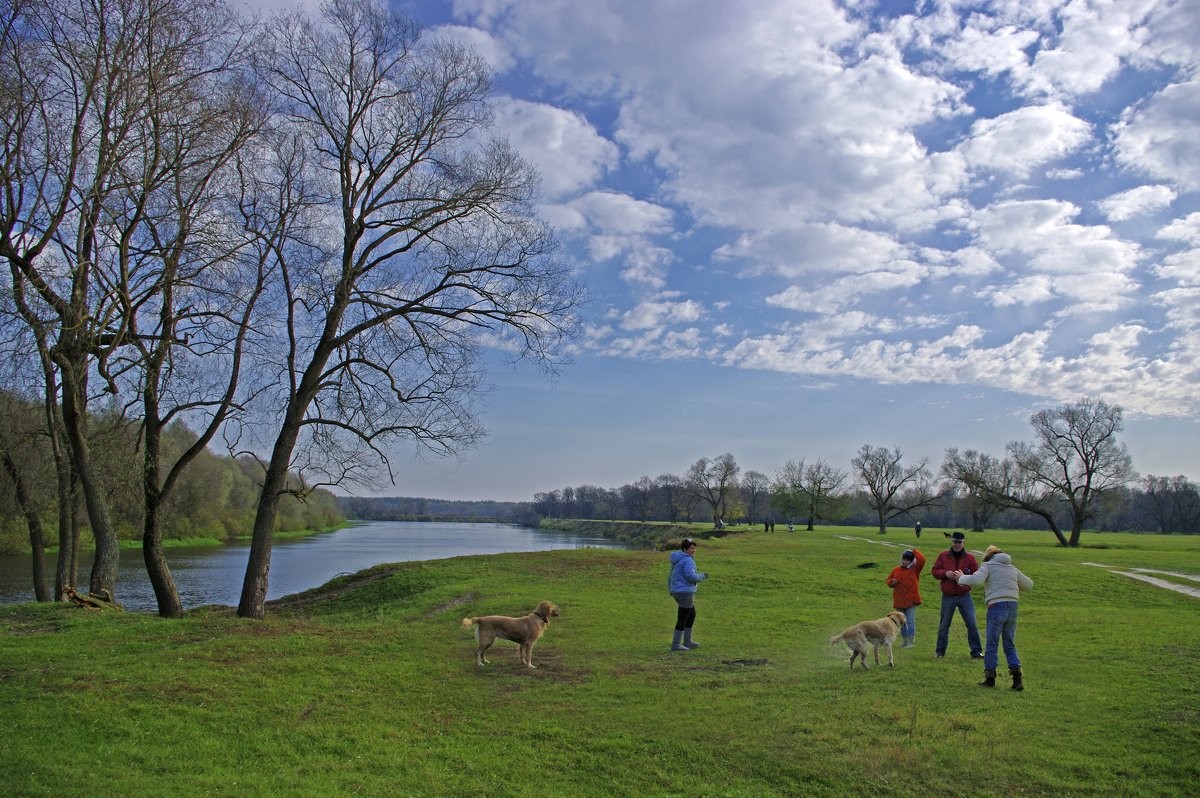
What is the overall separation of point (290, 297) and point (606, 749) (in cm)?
1246

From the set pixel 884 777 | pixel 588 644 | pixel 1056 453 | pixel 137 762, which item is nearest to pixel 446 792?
pixel 137 762

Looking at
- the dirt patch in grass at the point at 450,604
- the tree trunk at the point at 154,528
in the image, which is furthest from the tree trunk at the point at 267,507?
the dirt patch in grass at the point at 450,604

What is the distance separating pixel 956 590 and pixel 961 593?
0.11 metres

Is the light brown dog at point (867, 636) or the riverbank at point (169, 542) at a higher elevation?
the light brown dog at point (867, 636)

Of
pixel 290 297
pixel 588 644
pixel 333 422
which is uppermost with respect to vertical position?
pixel 290 297

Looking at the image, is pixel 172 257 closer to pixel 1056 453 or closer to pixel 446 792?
pixel 446 792

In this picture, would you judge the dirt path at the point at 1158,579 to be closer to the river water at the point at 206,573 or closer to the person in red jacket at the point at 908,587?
the person in red jacket at the point at 908,587

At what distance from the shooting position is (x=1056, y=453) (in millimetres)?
52094

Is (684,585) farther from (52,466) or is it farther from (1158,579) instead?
(1158,579)

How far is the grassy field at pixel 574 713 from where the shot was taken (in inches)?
247

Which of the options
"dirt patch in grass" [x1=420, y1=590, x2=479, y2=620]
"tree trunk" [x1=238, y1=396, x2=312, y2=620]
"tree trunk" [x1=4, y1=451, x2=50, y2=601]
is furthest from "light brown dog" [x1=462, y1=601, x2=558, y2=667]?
"tree trunk" [x1=4, y1=451, x2=50, y2=601]

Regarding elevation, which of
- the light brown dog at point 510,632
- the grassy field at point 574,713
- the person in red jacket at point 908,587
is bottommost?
the grassy field at point 574,713

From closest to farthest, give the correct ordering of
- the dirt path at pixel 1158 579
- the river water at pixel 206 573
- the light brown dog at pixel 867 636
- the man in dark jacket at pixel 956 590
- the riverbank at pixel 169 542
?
the light brown dog at pixel 867 636, the man in dark jacket at pixel 956 590, the dirt path at pixel 1158 579, the river water at pixel 206 573, the riverbank at pixel 169 542

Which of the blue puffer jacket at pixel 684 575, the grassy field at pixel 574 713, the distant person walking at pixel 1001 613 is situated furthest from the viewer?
the blue puffer jacket at pixel 684 575
